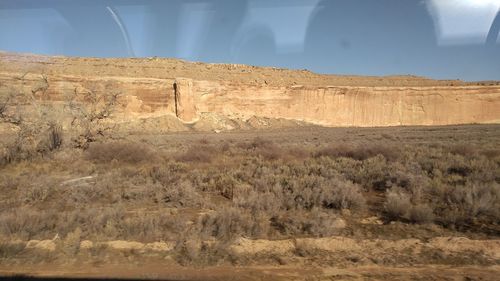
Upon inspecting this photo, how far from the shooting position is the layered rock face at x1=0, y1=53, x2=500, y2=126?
4791 cm

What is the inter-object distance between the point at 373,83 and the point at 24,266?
65007 mm

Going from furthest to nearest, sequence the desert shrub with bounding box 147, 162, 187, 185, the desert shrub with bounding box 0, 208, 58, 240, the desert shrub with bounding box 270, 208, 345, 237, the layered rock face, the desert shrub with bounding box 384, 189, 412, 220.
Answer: the layered rock face
the desert shrub with bounding box 147, 162, 187, 185
the desert shrub with bounding box 384, 189, 412, 220
the desert shrub with bounding box 270, 208, 345, 237
the desert shrub with bounding box 0, 208, 58, 240

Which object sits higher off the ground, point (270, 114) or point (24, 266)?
point (270, 114)

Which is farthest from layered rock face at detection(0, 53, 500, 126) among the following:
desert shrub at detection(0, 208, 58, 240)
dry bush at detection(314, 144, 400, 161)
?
desert shrub at detection(0, 208, 58, 240)

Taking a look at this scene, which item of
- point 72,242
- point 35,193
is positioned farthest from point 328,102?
point 72,242

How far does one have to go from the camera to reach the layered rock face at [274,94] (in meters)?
47.9

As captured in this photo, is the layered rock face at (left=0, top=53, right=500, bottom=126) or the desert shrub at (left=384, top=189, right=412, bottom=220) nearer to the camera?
the desert shrub at (left=384, top=189, right=412, bottom=220)

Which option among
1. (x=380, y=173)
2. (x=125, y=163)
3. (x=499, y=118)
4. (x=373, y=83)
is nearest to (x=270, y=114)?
(x=373, y=83)

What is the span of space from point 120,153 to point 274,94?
136 ft

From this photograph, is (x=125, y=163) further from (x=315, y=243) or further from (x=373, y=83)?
(x=373, y=83)

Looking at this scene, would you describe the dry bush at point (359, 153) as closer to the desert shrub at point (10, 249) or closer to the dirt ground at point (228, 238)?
the dirt ground at point (228, 238)

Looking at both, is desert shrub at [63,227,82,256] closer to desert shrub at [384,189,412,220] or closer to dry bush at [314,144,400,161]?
desert shrub at [384,189,412,220]

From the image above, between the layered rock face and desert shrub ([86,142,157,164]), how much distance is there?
27790 millimetres

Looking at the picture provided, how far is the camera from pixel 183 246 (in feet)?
18.9
